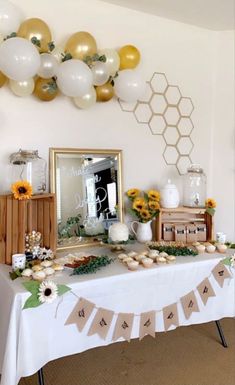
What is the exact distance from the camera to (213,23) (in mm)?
2055

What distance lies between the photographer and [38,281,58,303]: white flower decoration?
116 cm

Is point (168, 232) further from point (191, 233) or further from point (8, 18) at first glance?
point (8, 18)

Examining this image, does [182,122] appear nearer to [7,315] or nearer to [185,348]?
[185,348]

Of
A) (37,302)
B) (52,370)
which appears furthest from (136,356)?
(37,302)

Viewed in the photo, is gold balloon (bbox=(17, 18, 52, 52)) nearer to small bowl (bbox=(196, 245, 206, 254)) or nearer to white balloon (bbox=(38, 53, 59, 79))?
white balloon (bbox=(38, 53, 59, 79))

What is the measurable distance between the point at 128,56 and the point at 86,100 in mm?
385

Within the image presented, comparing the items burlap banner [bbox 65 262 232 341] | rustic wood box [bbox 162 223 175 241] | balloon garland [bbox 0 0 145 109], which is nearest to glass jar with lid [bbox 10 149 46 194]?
balloon garland [bbox 0 0 145 109]

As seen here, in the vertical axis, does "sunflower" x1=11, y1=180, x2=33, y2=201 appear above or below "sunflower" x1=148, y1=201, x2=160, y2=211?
above

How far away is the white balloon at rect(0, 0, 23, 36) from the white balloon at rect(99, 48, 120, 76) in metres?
0.47

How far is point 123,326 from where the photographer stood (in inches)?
54.4

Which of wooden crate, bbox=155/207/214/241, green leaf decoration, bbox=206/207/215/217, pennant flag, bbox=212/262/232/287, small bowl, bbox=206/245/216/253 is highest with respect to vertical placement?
green leaf decoration, bbox=206/207/215/217

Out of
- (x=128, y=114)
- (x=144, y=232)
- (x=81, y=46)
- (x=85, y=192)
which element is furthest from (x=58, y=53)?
(x=144, y=232)

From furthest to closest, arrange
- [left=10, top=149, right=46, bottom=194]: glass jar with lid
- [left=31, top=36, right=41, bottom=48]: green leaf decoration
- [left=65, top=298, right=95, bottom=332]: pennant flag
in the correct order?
[left=10, top=149, right=46, bottom=194]: glass jar with lid, [left=31, top=36, right=41, bottom=48]: green leaf decoration, [left=65, top=298, right=95, bottom=332]: pennant flag

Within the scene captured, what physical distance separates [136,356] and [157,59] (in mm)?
1837
